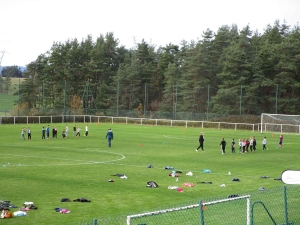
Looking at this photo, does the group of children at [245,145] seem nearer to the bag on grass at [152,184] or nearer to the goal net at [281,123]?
the bag on grass at [152,184]

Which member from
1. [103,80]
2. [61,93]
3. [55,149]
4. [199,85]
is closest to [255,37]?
[199,85]

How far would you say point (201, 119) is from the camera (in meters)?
86.1

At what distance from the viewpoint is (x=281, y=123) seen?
235 feet

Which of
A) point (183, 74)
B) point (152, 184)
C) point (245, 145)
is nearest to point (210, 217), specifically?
point (152, 184)

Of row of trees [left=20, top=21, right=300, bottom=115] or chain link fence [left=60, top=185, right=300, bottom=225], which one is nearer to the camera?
chain link fence [left=60, top=185, right=300, bottom=225]

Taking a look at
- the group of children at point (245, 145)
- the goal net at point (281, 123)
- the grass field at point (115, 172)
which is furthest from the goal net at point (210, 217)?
the goal net at point (281, 123)

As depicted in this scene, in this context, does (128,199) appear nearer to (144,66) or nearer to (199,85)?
(199,85)

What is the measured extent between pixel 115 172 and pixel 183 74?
251 ft

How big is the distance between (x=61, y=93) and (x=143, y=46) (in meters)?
25.8

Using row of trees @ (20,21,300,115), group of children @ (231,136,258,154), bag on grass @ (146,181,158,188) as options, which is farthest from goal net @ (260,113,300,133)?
bag on grass @ (146,181,158,188)

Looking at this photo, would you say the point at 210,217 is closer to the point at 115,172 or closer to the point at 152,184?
the point at 152,184

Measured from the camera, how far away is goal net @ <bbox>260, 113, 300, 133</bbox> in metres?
70.3

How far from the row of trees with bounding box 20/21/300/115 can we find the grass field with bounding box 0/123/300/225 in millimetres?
40800

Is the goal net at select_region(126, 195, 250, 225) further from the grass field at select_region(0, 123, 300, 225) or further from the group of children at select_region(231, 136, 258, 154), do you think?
the group of children at select_region(231, 136, 258, 154)
